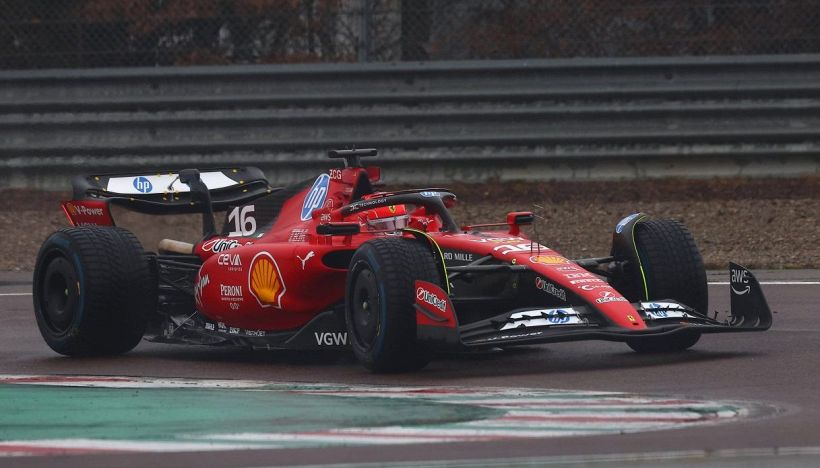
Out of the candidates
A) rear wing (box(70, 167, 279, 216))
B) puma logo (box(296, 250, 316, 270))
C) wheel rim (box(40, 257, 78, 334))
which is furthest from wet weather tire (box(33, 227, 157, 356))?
puma logo (box(296, 250, 316, 270))

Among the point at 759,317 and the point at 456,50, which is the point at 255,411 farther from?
the point at 456,50

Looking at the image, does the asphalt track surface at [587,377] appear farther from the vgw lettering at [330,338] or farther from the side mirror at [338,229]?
the side mirror at [338,229]

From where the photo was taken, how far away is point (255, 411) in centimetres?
719

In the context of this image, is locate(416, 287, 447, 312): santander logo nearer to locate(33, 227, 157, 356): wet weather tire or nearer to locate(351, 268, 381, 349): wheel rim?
locate(351, 268, 381, 349): wheel rim

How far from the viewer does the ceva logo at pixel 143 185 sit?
449 inches

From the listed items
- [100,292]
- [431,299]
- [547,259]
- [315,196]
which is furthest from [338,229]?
[100,292]

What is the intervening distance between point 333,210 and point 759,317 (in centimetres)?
259

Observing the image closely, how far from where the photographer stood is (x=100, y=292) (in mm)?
10008

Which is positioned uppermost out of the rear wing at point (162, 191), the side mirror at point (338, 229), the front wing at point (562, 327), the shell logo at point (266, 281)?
the rear wing at point (162, 191)

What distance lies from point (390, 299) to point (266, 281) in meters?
1.47

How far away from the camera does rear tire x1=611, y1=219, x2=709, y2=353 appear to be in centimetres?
938

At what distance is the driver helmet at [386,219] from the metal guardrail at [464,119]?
6966mm

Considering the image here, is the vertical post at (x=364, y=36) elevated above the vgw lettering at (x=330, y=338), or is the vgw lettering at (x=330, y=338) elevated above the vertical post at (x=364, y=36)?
the vertical post at (x=364, y=36)

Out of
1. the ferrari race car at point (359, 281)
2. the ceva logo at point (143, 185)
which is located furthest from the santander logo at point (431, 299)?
the ceva logo at point (143, 185)
